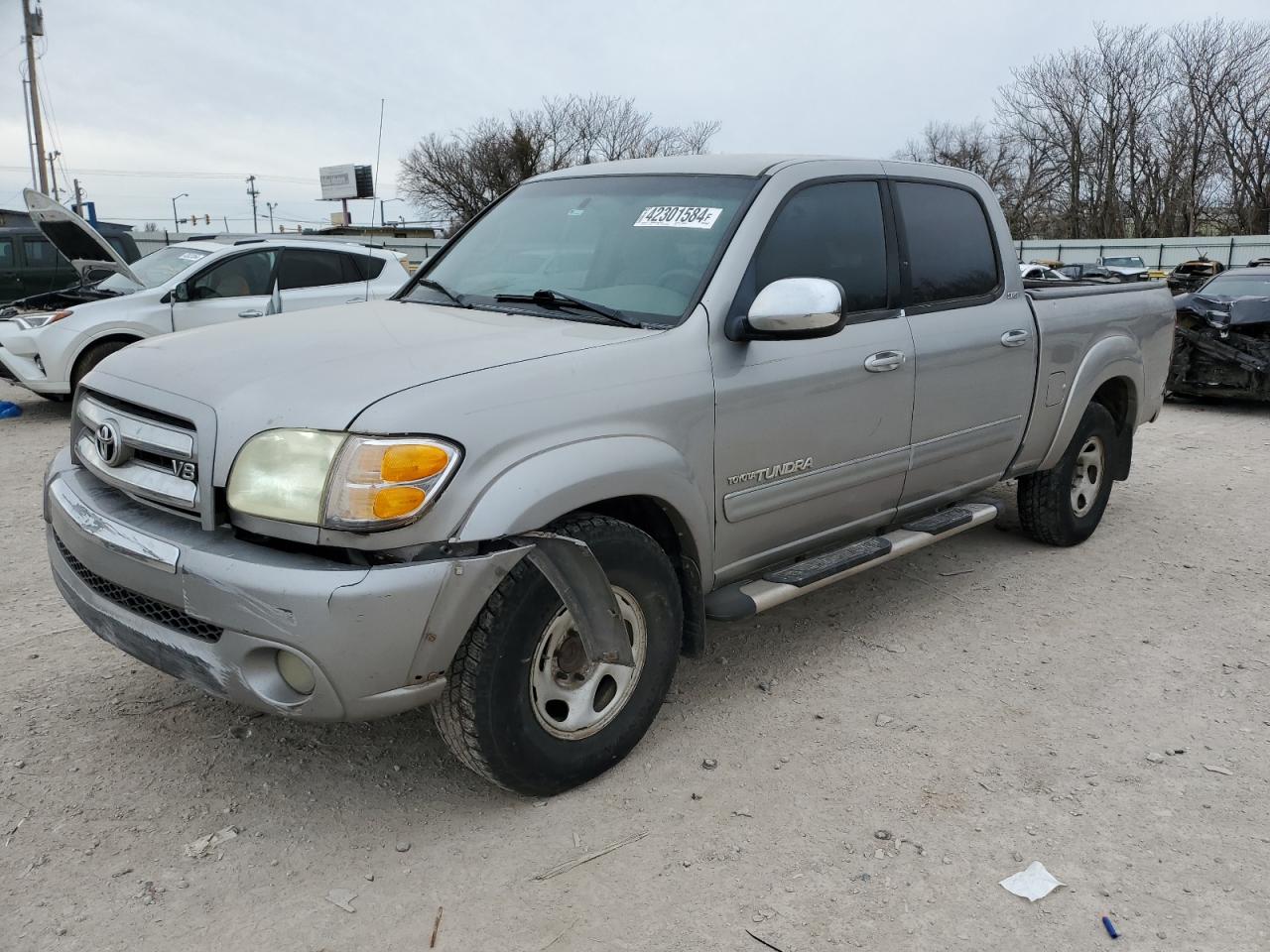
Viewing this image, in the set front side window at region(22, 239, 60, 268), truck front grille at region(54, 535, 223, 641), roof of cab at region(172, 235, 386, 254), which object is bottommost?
truck front grille at region(54, 535, 223, 641)

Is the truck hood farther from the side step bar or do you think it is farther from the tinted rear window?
the tinted rear window

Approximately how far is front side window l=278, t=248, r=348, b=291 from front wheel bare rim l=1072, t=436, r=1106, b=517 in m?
7.23

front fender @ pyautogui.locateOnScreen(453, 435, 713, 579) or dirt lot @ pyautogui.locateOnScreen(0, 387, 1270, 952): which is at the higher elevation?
front fender @ pyautogui.locateOnScreen(453, 435, 713, 579)

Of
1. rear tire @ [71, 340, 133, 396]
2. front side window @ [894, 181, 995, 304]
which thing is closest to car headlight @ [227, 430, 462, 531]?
front side window @ [894, 181, 995, 304]

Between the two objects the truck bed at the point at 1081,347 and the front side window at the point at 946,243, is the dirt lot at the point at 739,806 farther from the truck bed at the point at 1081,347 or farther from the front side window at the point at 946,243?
the front side window at the point at 946,243

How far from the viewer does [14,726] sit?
330cm

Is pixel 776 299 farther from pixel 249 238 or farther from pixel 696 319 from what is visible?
pixel 249 238

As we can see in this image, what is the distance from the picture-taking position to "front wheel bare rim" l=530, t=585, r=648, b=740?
2.80m

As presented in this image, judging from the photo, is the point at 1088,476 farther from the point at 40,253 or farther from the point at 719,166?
the point at 40,253

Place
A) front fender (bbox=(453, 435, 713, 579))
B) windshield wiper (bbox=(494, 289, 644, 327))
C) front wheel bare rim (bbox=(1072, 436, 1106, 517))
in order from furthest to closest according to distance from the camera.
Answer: front wheel bare rim (bbox=(1072, 436, 1106, 517))
windshield wiper (bbox=(494, 289, 644, 327))
front fender (bbox=(453, 435, 713, 579))

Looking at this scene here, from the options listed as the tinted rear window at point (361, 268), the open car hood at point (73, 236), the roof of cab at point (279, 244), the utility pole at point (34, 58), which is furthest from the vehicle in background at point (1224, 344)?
the utility pole at point (34, 58)

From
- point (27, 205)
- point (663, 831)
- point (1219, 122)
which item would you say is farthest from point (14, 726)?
point (1219, 122)

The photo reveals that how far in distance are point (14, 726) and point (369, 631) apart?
1.75 meters

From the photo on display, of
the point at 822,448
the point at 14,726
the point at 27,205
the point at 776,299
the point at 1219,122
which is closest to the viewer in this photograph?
the point at 776,299
